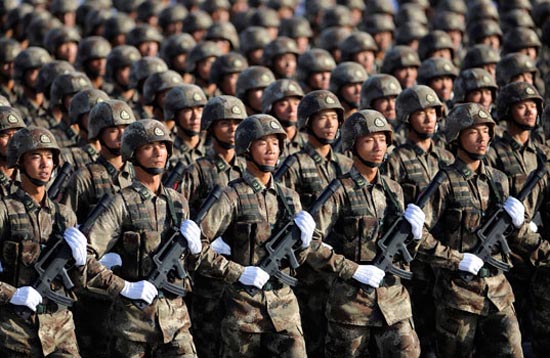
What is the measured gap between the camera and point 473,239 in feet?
39.3

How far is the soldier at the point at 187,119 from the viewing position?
14422 millimetres

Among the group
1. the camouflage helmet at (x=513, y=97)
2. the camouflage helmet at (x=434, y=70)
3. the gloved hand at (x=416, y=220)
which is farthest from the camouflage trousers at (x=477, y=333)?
the camouflage helmet at (x=434, y=70)

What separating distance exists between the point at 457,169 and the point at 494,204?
0.47 m

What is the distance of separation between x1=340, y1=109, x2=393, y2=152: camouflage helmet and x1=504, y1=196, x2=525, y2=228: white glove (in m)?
1.30

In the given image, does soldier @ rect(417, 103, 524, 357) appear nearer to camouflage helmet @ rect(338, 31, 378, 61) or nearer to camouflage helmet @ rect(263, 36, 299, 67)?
camouflage helmet @ rect(263, 36, 299, 67)

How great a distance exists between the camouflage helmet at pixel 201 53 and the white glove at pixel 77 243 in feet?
27.6

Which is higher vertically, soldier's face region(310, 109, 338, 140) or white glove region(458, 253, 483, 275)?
soldier's face region(310, 109, 338, 140)

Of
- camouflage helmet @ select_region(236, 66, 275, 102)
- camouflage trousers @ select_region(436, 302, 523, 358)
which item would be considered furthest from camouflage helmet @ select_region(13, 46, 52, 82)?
camouflage trousers @ select_region(436, 302, 523, 358)

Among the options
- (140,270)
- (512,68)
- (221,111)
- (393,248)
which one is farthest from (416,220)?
(512,68)

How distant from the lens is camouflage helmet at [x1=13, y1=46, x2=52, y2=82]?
17.3 metres

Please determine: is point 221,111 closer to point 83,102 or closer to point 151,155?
point 83,102

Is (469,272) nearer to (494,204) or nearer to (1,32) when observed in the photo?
(494,204)

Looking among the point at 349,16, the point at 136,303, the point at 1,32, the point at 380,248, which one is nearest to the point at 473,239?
the point at 380,248

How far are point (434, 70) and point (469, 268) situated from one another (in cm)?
570
